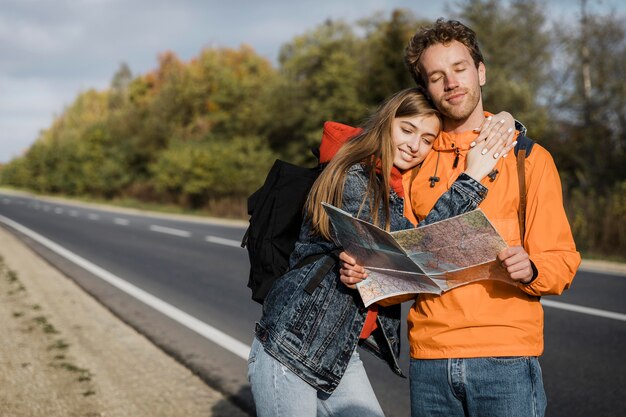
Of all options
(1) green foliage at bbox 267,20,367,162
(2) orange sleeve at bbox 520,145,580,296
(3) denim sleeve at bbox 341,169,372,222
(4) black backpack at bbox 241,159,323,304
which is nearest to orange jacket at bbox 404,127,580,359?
(2) orange sleeve at bbox 520,145,580,296

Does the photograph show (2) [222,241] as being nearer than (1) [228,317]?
No

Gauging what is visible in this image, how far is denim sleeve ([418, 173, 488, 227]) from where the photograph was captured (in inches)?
65.4

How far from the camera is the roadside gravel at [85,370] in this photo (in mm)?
3887

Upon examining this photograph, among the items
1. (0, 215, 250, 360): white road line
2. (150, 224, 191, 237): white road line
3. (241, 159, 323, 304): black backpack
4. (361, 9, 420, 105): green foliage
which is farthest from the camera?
(361, 9, 420, 105): green foliage

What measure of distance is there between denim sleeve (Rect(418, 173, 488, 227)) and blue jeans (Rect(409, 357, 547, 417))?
433mm

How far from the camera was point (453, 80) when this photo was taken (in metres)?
1.80

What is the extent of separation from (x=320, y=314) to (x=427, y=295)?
0.34m

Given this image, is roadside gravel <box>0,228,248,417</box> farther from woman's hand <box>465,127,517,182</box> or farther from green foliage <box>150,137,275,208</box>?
green foliage <box>150,137,275,208</box>

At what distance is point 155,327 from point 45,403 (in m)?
2.38

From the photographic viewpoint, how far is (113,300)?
7629mm

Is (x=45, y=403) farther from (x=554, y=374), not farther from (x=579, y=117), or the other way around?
(x=579, y=117)

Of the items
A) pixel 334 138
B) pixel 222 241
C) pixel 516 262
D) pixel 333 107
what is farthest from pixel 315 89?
pixel 516 262

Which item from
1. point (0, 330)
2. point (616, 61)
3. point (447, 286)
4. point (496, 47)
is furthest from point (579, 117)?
point (447, 286)

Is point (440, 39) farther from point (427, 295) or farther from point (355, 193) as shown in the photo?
point (427, 295)
